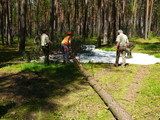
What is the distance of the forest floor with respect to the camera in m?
14.6

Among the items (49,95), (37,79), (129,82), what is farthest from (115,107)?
(37,79)

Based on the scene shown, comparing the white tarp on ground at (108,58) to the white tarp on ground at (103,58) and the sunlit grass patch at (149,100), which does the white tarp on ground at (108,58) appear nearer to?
the white tarp on ground at (103,58)

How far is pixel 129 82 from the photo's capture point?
19.0 m

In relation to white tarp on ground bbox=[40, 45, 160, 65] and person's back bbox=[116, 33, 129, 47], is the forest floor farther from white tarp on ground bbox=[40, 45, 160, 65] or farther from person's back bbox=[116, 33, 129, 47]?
white tarp on ground bbox=[40, 45, 160, 65]

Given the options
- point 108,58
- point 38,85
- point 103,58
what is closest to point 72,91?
point 38,85

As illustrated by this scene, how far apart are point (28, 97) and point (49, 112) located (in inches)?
84.7

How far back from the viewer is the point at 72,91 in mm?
17344

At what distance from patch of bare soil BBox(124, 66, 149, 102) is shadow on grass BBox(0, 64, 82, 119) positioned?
283 centimetres

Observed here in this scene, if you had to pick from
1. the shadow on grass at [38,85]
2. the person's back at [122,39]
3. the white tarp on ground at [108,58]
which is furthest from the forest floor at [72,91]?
the white tarp on ground at [108,58]

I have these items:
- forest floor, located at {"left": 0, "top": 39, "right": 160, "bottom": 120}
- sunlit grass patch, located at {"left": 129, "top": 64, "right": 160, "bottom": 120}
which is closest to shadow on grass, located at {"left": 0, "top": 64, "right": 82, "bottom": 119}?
forest floor, located at {"left": 0, "top": 39, "right": 160, "bottom": 120}

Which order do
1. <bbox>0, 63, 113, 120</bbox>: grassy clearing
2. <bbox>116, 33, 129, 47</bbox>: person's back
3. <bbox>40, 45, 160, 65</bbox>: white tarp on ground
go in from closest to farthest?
<bbox>0, 63, 113, 120</bbox>: grassy clearing
<bbox>116, 33, 129, 47</bbox>: person's back
<bbox>40, 45, 160, 65</bbox>: white tarp on ground

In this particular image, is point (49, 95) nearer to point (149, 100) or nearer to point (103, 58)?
point (149, 100)

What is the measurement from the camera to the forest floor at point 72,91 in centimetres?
1459

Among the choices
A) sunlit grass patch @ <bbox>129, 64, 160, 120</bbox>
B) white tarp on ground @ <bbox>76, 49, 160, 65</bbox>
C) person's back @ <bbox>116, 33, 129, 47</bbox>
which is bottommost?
sunlit grass patch @ <bbox>129, 64, 160, 120</bbox>
